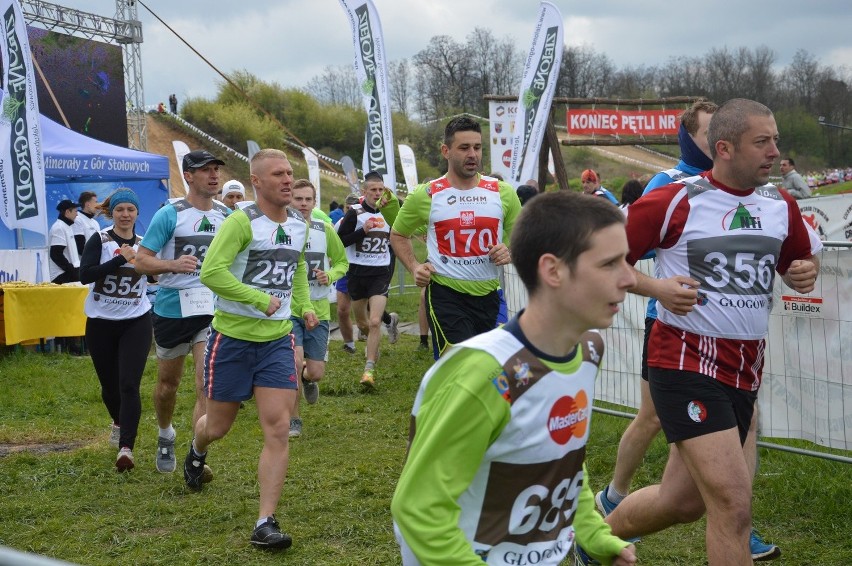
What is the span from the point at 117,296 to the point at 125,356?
47 cm

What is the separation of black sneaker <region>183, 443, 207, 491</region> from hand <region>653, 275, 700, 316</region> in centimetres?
399

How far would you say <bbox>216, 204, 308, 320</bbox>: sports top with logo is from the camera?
5938mm

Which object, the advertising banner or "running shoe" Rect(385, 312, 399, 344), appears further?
the advertising banner

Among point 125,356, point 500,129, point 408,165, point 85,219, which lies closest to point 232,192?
point 125,356

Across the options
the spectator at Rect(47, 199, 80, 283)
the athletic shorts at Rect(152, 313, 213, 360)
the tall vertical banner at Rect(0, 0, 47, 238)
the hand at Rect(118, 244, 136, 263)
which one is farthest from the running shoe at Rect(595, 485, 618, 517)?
the tall vertical banner at Rect(0, 0, 47, 238)

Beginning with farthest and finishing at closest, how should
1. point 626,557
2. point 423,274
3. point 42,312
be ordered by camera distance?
1. point 42,312
2. point 423,274
3. point 626,557

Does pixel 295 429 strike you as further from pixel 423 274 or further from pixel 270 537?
pixel 270 537

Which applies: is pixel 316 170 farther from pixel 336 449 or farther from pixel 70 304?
pixel 336 449

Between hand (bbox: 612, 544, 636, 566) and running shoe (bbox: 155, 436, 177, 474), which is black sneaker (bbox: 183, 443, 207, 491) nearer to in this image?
running shoe (bbox: 155, 436, 177, 474)

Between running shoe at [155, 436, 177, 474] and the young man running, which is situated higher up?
the young man running

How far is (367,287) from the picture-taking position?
13086 millimetres

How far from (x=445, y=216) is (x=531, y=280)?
4068mm

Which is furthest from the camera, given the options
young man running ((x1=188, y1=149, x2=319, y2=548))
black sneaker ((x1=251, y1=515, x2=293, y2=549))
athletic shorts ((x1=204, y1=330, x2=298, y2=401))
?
athletic shorts ((x1=204, y1=330, x2=298, y2=401))

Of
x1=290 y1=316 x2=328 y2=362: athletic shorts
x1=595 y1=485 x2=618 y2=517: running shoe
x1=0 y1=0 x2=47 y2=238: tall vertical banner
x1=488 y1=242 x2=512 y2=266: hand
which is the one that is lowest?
x1=595 y1=485 x2=618 y2=517: running shoe
